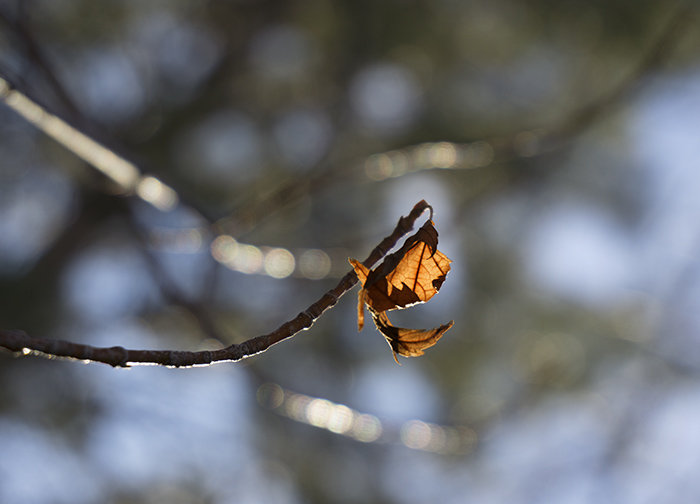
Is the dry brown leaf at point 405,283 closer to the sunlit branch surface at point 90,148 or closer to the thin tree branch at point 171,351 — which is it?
the thin tree branch at point 171,351

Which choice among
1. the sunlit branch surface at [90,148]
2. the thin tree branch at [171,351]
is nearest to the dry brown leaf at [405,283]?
the thin tree branch at [171,351]

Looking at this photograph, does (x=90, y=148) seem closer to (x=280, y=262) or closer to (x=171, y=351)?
(x=171, y=351)

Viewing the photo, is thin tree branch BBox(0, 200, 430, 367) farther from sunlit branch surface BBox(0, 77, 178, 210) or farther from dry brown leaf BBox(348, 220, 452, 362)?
sunlit branch surface BBox(0, 77, 178, 210)

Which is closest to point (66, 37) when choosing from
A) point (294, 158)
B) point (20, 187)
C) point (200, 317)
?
point (20, 187)

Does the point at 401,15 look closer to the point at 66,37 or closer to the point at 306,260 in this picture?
the point at 306,260

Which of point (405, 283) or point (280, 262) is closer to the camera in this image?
point (405, 283)

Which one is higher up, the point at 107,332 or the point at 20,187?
the point at 20,187

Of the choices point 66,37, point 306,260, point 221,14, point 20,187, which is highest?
point 221,14

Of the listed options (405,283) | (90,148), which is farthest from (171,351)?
(90,148)
